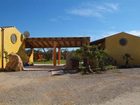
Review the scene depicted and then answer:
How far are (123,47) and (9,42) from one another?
1142 centimetres

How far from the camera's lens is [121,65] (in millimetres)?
27469

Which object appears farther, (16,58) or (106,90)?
(16,58)

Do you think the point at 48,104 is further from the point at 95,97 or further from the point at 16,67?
the point at 16,67

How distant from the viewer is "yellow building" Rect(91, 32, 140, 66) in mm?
27844

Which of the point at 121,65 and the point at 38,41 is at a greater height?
the point at 38,41

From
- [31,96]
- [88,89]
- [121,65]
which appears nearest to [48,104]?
[31,96]

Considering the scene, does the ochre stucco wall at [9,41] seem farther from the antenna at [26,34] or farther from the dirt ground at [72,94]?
the dirt ground at [72,94]

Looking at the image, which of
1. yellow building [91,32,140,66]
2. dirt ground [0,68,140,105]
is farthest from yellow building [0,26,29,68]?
dirt ground [0,68,140,105]

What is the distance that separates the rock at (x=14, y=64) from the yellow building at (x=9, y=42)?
6.06ft

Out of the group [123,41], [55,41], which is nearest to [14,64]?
[55,41]

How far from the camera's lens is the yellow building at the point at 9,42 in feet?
83.0

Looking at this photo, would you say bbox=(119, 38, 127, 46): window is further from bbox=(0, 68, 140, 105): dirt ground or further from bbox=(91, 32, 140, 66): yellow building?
bbox=(0, 68, 140, 105): dirt ground

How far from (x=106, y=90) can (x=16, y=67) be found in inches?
490

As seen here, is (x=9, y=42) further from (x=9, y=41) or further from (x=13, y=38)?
(x=13, y=38)
